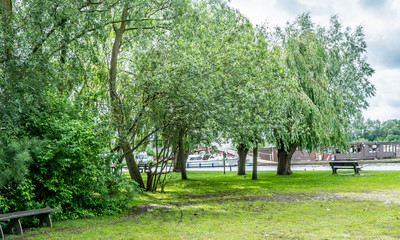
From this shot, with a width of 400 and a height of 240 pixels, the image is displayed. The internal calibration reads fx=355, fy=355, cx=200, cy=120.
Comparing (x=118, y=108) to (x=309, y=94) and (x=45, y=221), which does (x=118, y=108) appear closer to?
(x=45, y=221)

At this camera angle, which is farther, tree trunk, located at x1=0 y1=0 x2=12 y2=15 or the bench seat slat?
tree trunk, located at x1=0 y1=0 x2=12 y2=15

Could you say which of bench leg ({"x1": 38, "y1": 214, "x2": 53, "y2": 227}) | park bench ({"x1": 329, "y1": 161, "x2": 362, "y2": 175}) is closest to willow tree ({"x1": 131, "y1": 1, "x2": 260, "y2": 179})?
bench leg ({"x1": 38, "y1": 214, "x2": 53, "y2": 227})

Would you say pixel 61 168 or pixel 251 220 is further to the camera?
pixel 61 168

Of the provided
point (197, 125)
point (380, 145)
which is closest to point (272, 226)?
point (197, 125)

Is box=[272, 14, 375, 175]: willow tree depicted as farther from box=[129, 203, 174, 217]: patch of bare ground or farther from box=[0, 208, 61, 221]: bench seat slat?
box=[0, 208, 61, 221]: bench seat slat

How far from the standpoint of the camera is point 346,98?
20453 mm

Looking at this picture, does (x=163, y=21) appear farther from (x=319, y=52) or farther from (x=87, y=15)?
(x=319, y=52)

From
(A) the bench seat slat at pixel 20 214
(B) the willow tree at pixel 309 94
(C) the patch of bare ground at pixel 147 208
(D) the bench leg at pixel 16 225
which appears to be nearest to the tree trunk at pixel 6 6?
(A) the bench seat slat at pixel 20 214

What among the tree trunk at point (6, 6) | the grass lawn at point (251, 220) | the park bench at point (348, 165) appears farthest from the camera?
the park bench at point (348, 165)

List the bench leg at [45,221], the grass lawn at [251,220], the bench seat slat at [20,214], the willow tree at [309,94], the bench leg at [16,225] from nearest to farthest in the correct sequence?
the bench seat slat at [20,214], the grass lawn at [251,220], the bench leg at [16,225], the bench leg at [45,221], the willow tree at [309,94]

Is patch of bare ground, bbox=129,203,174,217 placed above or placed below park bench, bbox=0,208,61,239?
below

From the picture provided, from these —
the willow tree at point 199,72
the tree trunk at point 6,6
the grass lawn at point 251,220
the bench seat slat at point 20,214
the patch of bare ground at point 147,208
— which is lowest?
the patch of bare ground at point 147,208

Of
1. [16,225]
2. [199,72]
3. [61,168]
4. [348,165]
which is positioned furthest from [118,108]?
[348,165]

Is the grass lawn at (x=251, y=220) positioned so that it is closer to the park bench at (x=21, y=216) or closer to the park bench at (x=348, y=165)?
the park bench at (x=21, y=216)
